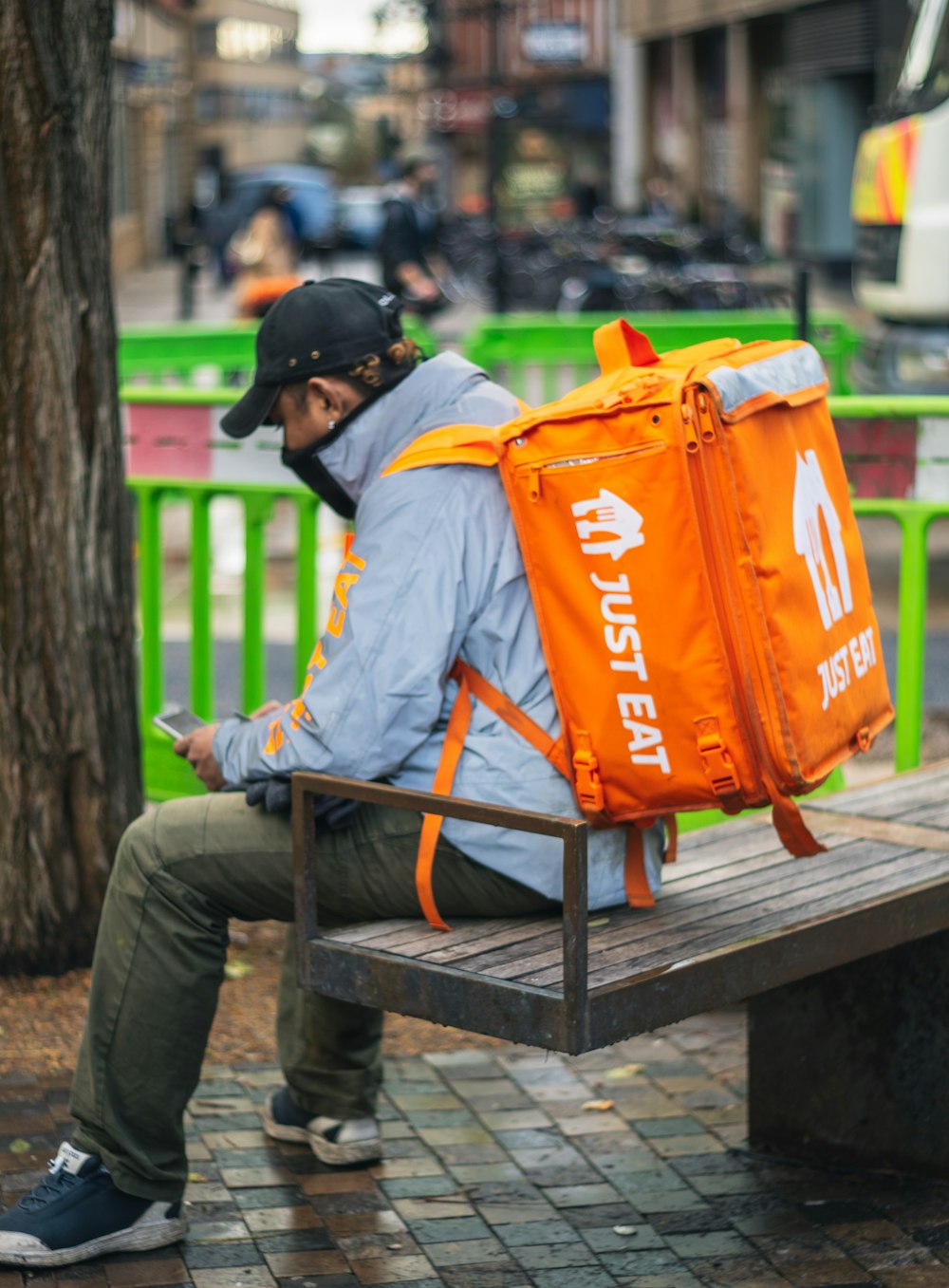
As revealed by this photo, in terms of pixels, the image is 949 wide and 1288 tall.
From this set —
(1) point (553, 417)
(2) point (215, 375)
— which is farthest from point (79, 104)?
(2) point (215, 375)

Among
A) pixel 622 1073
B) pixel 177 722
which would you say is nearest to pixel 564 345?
pixel 622 1073

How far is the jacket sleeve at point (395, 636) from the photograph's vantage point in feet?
10.0

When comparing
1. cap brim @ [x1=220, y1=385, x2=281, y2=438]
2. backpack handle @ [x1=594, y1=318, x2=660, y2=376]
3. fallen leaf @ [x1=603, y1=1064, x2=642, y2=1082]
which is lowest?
fallen leaf @ [x1=603, y1=1064, x2=642, y2=1082]

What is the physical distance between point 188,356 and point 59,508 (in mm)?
5738

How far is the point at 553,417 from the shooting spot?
2.93 metres

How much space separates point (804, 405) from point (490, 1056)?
1816 mm

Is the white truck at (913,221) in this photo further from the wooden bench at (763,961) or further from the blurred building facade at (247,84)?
the blurred building facade at (247,84)

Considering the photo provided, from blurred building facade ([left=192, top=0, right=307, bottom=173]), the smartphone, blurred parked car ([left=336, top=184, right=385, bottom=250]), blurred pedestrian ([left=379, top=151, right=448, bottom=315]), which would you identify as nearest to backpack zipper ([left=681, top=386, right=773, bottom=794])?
the smartphone

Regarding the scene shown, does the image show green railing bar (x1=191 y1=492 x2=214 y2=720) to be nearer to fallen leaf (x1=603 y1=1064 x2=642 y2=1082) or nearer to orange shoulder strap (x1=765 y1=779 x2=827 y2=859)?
fallen leaf (x1=603 y1=1064 x2=642 y2=1082)

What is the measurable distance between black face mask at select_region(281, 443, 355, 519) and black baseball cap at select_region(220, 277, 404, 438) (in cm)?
8

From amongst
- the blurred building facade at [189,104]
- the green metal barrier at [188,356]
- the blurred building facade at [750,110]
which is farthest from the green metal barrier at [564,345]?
the blurred building facade at [750,110]

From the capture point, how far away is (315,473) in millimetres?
3363

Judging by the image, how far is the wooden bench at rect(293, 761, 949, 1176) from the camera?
2873 mm

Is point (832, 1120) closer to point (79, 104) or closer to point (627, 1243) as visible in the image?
point (627, 1243)
